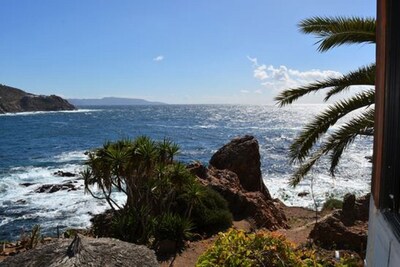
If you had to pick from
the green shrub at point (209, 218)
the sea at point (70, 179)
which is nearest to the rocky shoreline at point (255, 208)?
the green shrub at point (209, 218)

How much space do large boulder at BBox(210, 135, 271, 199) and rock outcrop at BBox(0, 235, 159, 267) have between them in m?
14.7

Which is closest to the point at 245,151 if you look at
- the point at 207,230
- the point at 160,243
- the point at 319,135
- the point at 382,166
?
the point at 207,230

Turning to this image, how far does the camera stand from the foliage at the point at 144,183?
11484 mm

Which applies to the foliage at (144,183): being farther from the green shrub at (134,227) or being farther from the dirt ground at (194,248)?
the dirt ground at (194,248)

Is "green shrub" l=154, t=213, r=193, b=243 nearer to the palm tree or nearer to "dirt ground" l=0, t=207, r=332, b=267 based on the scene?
"dirt ground" l=0, t=207, r=332, b=267

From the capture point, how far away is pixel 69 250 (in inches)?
258

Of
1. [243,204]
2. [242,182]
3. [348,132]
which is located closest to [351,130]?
[348,132]

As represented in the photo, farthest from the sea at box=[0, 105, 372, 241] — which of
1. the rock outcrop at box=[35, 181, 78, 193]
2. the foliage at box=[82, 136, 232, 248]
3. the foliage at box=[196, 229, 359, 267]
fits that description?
the foliage at box=[196, 229, 359, 267]

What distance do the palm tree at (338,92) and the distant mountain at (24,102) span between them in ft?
523

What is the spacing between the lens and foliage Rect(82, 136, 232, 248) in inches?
452

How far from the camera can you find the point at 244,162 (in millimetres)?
21766

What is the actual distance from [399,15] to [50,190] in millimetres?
29010

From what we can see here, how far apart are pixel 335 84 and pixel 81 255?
20.2ft

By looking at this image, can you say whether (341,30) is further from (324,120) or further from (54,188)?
(54,188)
